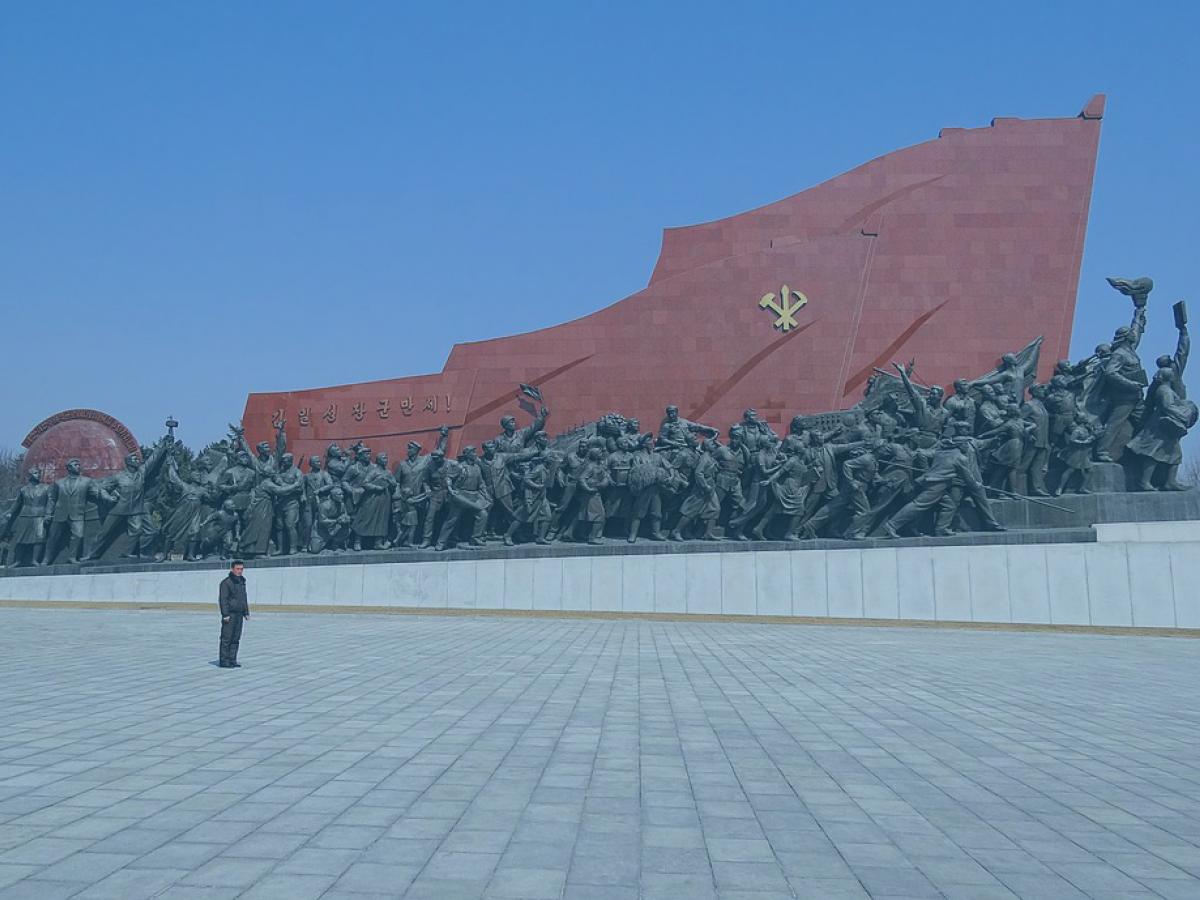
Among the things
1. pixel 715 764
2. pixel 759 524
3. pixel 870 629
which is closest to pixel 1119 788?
pixel 715 764

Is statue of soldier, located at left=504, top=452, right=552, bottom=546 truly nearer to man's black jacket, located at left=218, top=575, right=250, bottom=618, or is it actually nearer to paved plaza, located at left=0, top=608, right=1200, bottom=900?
paved plaza, located at left=0, top=608, right=1200, bottom=900

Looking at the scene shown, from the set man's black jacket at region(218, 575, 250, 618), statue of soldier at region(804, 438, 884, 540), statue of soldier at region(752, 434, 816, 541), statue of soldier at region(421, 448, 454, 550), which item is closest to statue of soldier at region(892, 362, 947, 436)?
statue of soldier at region(804, 438, 884, 540)

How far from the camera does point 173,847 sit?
270cm

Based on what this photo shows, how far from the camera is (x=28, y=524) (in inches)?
544

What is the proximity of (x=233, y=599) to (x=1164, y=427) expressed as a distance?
434 inches

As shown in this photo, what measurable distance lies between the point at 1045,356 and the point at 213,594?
1216cm

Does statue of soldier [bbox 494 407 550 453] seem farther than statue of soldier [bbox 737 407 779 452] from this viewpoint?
Yes

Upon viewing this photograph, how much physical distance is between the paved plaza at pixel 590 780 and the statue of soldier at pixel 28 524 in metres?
7.68

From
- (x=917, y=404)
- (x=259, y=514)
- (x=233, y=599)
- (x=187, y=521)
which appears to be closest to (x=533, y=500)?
(x=259, y=514)

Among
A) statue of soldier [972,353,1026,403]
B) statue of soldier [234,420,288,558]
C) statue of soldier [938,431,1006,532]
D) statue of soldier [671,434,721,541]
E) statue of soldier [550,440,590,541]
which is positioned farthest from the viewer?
statue of soldier [234,420,288,558]

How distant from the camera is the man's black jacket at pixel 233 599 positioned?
680 cm

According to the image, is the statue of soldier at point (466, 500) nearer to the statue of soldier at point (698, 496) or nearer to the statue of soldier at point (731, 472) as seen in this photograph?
the statue of soldier at point (698, 496)

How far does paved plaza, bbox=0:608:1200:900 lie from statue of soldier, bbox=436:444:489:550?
227 inches

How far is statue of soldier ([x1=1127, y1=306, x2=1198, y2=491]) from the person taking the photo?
39.4 feet
